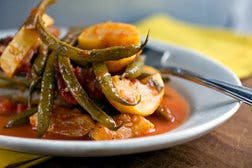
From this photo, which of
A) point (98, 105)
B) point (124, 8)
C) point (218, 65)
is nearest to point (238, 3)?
point (124, 8)

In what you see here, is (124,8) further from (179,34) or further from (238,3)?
(238,3)

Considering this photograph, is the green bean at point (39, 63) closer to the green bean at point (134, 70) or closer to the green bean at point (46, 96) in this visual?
the green bean at point (46, 96)

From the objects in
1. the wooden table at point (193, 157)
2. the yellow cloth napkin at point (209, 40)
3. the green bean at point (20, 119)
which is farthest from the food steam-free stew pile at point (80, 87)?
the yellow cloth napkin at point (209, 40)

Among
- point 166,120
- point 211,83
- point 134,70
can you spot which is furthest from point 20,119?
point 211,83

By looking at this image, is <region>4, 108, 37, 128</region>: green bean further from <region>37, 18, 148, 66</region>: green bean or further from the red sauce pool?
<region>37, 18, 148, 66</region>: green bean

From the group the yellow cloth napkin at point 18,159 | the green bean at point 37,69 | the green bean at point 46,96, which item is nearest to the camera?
the yellow cloth napkin at point 18,159

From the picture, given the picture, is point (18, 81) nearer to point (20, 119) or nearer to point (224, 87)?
point (20, 119)
